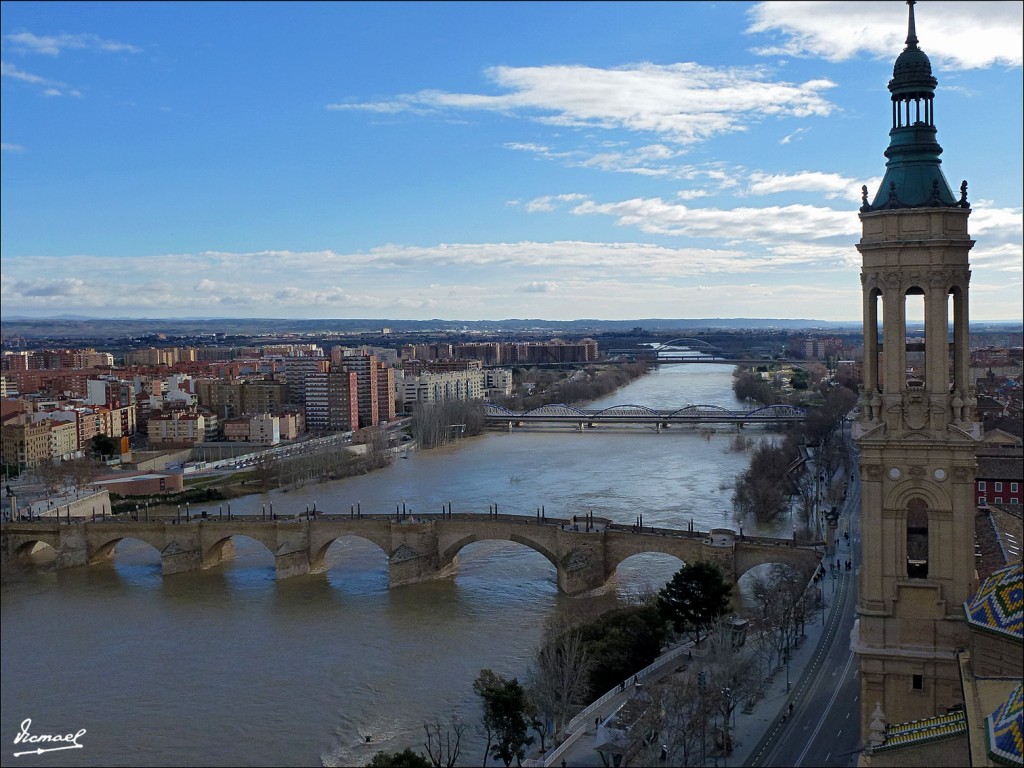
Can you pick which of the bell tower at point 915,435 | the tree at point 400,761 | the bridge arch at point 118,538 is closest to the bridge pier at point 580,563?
the tree at point 400,761

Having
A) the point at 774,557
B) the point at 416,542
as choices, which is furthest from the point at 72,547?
the point at 774,557

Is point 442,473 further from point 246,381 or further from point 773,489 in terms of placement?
point 246,381

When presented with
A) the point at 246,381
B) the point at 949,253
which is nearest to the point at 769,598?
the point at 949,253

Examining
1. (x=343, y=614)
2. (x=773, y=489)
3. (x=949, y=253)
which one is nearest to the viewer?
(x=949, y=253)

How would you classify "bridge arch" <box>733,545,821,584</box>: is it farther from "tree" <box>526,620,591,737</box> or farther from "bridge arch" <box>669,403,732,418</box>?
"bridge arch" <box>669,403,732,418</box>

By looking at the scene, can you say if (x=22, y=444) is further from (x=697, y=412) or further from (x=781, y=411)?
(x=781, y=411)
